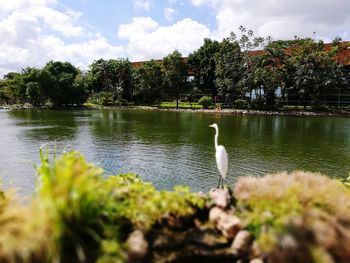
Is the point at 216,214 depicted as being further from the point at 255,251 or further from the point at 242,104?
the point at 242,104

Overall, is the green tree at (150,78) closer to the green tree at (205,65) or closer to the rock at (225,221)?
Answer: the green tree at (205,65)

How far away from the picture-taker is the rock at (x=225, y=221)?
3.88m

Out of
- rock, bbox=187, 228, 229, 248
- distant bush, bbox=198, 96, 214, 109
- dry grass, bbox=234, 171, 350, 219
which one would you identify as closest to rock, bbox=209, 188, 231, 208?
dry grass, bbox=234, 171, 350, 219

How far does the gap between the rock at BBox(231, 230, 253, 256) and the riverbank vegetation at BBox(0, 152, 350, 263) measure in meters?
0.01

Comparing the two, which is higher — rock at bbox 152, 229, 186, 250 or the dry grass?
the dry grass

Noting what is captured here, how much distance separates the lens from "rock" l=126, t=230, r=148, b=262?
336 centimetres

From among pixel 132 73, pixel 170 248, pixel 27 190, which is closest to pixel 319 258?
pixel 170 248

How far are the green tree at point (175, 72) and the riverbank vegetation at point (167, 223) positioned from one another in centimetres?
5664

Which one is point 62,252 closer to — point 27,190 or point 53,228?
A: point 53,228

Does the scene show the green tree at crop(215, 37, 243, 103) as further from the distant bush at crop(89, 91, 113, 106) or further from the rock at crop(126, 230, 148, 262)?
the rock at crop(126, 230, 148, 262)

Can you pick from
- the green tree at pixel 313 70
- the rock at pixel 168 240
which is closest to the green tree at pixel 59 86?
the green tree at pixel 313 70

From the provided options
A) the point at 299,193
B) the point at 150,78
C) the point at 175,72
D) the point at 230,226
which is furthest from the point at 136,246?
the point at 150,78

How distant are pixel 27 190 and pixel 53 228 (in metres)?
10.1

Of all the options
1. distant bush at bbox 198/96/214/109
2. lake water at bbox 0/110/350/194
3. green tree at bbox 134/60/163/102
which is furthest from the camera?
green tree at bbox 134/60/163/102
